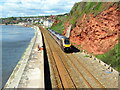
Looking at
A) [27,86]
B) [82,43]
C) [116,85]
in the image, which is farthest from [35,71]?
[82,43]

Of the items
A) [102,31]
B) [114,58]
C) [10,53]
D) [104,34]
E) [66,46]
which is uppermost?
[102,31]

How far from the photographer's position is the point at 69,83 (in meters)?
17.4

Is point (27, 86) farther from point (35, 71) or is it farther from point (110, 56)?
point (110, 56)

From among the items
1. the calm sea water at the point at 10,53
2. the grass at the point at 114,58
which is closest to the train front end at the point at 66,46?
the grass at the point at 114,58

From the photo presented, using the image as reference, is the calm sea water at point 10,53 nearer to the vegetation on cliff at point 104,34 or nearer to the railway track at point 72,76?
the railway track at point 72,76

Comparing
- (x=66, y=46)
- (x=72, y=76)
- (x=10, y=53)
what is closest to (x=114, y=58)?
(x=72, y=76)

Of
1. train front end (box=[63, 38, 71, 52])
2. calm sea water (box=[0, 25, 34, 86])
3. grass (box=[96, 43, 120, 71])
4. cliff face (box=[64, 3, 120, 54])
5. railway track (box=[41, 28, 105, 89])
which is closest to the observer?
railway track (box=[41, 28, 105, 89])

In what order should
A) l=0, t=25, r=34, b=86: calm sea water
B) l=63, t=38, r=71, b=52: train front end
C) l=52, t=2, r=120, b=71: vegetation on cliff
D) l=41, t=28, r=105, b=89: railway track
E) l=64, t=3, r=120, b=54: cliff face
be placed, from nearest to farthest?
l=41, t=28, r=105, b=89: railway track < l=52, t=2, r=120, b=71: vegetation on cliff < l=0, t=25, r=34, b=86: calm sea water < l=64, t=3, r=120, b=54: cliff face < l=63, t=38, r=71, b=52: train front end

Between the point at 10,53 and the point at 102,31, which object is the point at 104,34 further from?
the point at 10,53

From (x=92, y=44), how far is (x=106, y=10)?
22.9ft

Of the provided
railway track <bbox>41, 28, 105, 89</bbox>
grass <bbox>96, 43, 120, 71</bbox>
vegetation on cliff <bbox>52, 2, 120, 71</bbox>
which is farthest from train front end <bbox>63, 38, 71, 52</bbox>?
grass <bbox>96, 43, 120, 71</bbox>

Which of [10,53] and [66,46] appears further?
[10,53]

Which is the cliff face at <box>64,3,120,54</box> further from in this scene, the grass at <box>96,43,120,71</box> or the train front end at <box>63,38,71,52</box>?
the train front end at <box>63,38,71,52</box>

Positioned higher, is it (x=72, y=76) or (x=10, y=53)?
(x=72, y=76)
